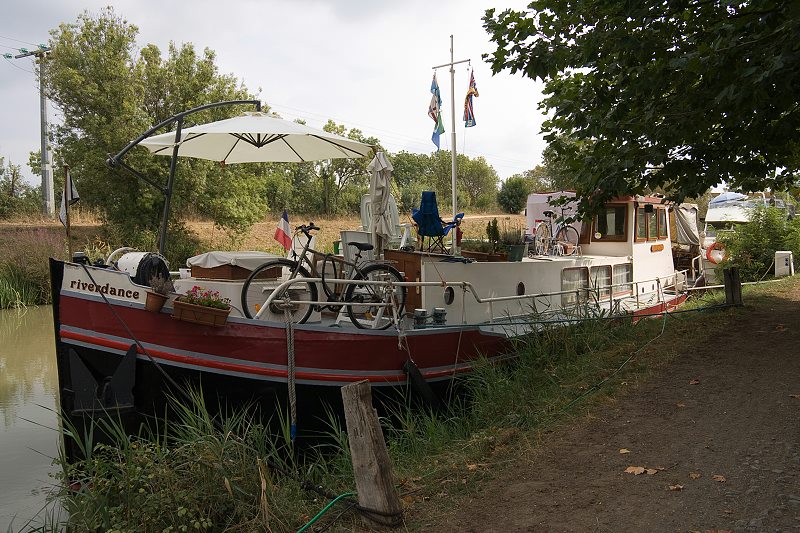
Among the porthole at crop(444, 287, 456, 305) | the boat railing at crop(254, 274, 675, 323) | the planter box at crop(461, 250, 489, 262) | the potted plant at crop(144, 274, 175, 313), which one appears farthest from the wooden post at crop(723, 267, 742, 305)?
the potted plant at crop(144, 274, 175, 313)

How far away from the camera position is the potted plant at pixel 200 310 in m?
5.74

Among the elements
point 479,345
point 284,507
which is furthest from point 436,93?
point 284,507

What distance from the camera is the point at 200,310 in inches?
226

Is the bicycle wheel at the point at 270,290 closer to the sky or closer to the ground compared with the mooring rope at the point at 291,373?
closer to the sky

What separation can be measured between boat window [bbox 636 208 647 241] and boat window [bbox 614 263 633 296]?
2.05ft

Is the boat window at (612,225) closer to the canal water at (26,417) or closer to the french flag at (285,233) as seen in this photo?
the french flag at (285,233)

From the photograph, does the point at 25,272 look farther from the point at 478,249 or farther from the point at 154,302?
the point at 154,302

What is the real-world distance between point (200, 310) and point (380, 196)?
316 cm

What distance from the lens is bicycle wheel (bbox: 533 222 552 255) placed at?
412 inches

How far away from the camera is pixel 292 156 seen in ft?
32.1

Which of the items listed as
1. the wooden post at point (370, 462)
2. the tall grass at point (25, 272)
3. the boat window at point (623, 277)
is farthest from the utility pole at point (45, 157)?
the wooden post at point (370, 462)

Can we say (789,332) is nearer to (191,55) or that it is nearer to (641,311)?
(641,311)

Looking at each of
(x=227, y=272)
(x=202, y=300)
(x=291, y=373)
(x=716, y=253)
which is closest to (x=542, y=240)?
(x=227, y=272)

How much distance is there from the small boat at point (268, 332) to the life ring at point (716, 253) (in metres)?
10.3
